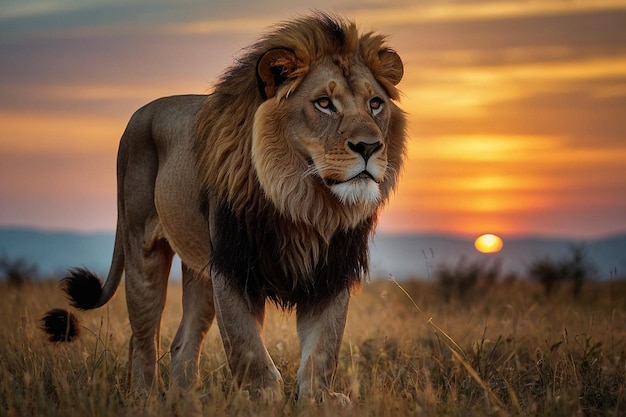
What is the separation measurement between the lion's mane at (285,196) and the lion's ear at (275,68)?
2 centimetres

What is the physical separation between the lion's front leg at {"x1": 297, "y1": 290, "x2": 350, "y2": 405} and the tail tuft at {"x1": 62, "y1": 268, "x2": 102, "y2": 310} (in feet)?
6.31

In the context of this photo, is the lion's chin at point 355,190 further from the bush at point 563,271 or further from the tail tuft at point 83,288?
the bush at point 563,271

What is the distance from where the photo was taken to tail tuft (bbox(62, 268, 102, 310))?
6.27 metres

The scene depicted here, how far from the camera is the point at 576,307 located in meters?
9.39

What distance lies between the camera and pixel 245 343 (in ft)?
15.1

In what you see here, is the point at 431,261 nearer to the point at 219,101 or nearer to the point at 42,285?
the point at 219,101

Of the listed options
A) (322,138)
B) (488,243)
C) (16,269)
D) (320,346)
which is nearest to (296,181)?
(322,138)

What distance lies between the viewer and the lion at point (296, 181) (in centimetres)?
441

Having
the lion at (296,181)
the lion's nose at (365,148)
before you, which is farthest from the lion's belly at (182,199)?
the lion's nose at (365,148)

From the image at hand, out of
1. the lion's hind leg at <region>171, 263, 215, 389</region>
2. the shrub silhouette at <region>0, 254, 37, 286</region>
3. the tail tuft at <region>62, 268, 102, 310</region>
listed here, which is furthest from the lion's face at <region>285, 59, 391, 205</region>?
the shrub silhouette at <region>0, 254, 37, 286</region>

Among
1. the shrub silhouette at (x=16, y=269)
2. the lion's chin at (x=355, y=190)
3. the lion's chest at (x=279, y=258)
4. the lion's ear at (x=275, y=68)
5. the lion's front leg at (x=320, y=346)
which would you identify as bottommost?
the shrub silhouette at (x=16, y=269)

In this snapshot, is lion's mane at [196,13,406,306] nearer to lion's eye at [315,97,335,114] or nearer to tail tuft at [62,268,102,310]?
lion's eye at [315,97,335,114]

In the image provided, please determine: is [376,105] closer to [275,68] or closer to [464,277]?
[275,68]

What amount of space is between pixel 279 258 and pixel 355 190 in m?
0.64
